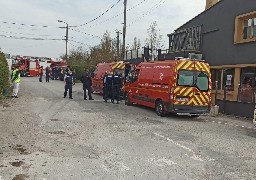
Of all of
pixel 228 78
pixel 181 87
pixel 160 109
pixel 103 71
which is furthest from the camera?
pixel 103 71

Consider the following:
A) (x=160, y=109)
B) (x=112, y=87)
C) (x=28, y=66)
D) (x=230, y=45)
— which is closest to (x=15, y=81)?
(x=112, y=87)

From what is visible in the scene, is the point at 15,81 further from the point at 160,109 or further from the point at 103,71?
the point at 160,109

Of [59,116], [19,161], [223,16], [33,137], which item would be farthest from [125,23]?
[19,161]

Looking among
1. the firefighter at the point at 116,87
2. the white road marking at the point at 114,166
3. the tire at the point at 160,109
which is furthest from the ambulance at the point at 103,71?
the white road marking at the point at 114,166

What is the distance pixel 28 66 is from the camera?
153 ft

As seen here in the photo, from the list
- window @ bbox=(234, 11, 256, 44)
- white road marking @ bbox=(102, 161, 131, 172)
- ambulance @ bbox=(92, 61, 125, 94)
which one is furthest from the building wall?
white road marking @ bbox=(102, 161, 131, 172)

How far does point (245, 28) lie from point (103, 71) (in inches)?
365

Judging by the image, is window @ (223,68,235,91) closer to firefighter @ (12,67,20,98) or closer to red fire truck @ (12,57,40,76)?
firefighter @ (12,67,20,98)

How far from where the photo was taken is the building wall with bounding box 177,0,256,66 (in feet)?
55.7

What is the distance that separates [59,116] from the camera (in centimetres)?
1186

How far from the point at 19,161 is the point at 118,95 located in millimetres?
12310

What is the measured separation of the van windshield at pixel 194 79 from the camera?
42.5ft

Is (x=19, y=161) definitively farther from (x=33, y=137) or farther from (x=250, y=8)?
(x=250, y=8)

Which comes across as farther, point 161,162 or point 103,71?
point 103,71
